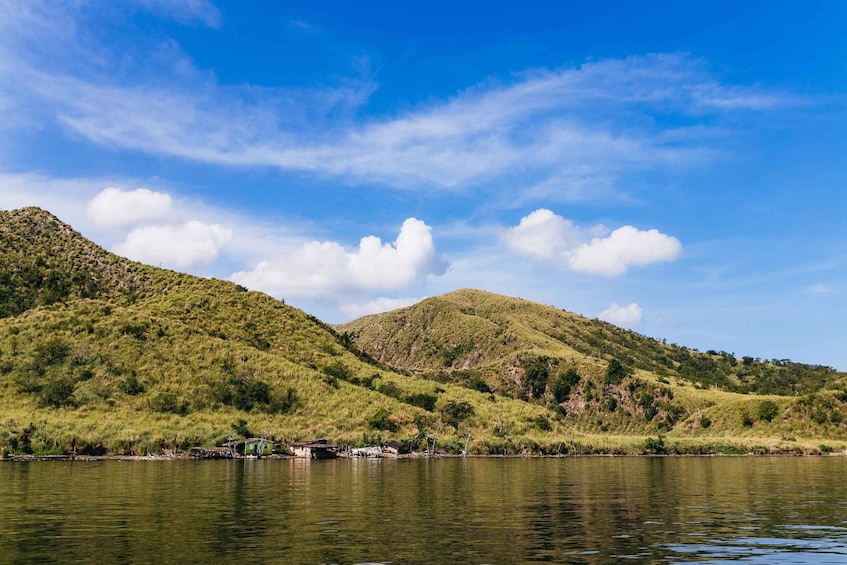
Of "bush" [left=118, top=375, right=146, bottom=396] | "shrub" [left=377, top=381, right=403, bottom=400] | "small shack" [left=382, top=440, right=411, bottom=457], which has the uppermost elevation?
"bush" [left=118, top=375, right=146, bottom=396]

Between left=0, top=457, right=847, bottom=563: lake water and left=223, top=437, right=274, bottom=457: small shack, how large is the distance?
28067 millimetres

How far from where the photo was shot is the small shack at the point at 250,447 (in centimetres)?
7769

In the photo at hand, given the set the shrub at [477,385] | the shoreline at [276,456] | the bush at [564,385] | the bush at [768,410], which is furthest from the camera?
the bush at [564,385]

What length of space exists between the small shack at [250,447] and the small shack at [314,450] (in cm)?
311

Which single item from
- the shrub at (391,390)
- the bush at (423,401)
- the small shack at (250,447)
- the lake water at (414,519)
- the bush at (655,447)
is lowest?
the bush at (655,447)

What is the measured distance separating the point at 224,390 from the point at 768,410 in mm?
99383

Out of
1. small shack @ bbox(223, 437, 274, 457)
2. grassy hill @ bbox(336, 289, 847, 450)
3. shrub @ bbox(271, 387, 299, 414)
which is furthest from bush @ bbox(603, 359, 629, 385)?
small shack @ bbox(223, 437, 274, 457)

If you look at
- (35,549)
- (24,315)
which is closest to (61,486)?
(35,549)

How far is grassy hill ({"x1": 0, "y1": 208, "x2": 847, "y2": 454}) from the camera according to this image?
84562 millimetres

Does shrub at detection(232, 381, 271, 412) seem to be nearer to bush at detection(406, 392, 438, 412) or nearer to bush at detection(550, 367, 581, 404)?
bush at detection(406, 392, 438, 412)

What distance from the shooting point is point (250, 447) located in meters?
78.7

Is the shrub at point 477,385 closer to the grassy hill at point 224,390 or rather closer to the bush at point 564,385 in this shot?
the grassy hill at point 224,390

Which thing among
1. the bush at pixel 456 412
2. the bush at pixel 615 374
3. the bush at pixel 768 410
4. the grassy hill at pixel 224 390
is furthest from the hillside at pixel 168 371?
the bush at pixel 615 374

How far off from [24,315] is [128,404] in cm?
3621
